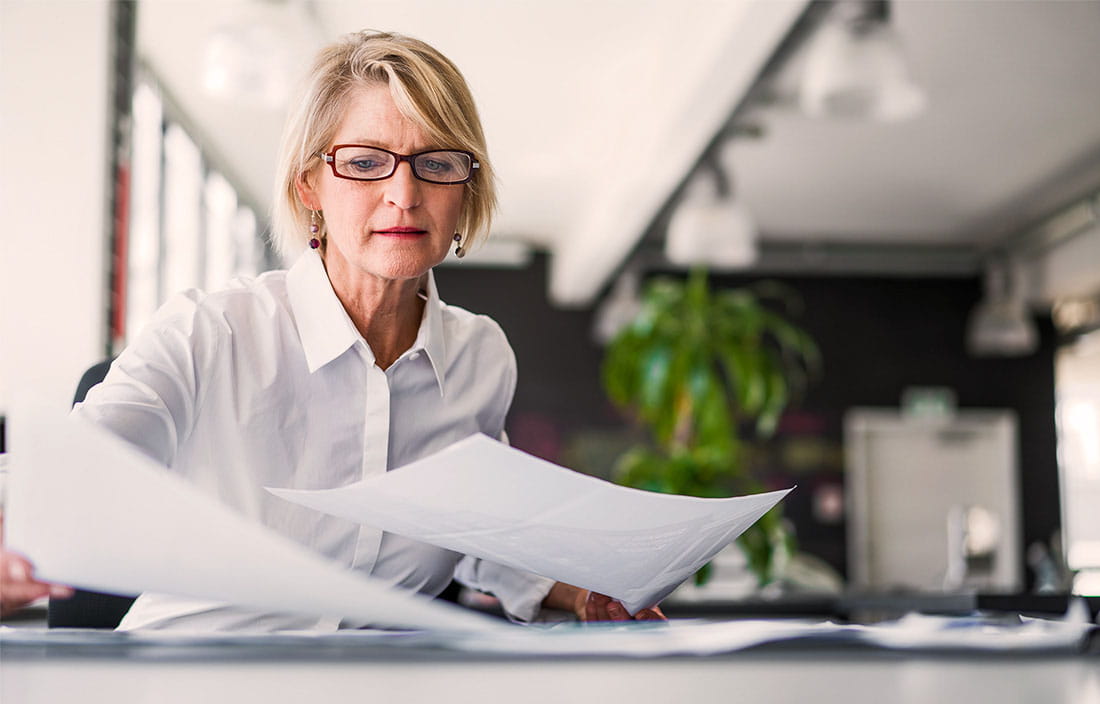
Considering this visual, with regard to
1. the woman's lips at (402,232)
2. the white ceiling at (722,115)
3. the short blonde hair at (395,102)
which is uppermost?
the white ceiling at (722,115)

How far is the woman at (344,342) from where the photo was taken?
3.18 feet

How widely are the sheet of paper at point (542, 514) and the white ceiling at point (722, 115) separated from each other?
192 centimetres

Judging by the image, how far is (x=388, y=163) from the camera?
98 cm

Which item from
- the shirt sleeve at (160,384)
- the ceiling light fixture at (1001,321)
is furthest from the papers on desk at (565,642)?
the ceiling light fixture at (1001,321)

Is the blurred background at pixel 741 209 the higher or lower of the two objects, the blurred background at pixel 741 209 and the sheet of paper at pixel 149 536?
the higher

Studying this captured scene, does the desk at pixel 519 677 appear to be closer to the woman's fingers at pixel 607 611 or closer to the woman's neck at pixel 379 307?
the woman's fingers at pixel 607 611

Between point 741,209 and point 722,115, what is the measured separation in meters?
0.85

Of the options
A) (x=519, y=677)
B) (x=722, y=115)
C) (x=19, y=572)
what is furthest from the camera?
(x=722, y=115)

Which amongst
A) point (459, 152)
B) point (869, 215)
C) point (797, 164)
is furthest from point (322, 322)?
point (869, 215)

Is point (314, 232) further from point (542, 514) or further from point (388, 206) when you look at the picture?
point (542, 514)

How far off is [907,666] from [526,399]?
8.94 meters

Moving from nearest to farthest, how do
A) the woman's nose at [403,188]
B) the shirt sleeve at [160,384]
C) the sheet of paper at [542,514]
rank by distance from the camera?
1. the sheet of paper at [542,514]
2. the shirt sleeve at [160,384]
3. the woman's nose at [403,188]

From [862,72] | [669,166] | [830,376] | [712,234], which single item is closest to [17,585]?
[862,72]

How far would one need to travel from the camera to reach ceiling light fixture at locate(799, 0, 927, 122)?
315 cm
